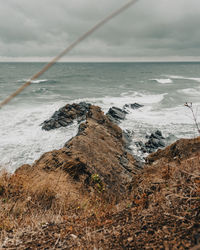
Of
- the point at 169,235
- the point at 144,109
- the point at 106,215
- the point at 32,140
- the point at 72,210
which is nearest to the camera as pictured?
the point at 169,235

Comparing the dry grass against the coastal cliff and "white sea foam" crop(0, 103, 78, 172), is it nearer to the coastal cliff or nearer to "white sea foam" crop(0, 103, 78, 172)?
the coastal cliff

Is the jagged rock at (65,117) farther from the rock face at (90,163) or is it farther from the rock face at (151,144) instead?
the rock face at (90,163)

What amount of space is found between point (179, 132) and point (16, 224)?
18511mm

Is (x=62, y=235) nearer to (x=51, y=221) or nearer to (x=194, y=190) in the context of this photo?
(x=51, y=221)

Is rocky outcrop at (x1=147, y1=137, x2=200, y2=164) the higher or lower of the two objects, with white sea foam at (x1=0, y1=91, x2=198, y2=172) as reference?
higher

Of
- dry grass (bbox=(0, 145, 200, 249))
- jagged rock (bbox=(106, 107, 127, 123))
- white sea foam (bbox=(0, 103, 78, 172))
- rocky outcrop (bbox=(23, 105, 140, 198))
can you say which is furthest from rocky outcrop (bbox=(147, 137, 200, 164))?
jagged rock (bbox=(106, 107, 127, 123))

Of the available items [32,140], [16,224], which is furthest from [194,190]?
[32,140]

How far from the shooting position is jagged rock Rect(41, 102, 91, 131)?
62.8ft

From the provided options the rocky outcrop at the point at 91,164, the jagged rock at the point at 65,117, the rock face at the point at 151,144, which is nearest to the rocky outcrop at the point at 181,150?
the rocky outcrop at the point at 91,164

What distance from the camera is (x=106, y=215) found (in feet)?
7.57

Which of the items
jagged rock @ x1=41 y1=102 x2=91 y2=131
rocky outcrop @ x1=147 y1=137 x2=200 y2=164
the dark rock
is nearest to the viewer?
rocky outcrop @ x1=147 y1=137 x2=200 y2=164

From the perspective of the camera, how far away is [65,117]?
20.7 m

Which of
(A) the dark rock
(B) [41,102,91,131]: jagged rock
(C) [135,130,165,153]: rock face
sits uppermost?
(B) [41,102,91,131]: jagged rock

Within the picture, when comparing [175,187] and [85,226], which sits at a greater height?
[175,187]
